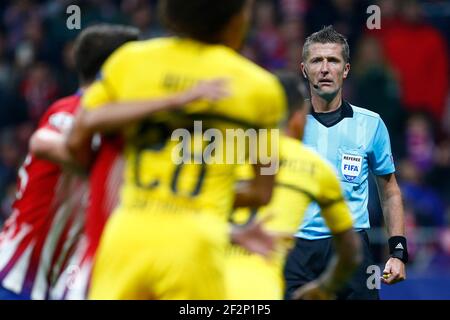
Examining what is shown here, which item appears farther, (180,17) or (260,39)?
(260,39)

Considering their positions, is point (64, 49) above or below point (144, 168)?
above

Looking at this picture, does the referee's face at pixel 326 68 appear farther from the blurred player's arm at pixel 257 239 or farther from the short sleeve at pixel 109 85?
the short sleeve at pixel 109 85

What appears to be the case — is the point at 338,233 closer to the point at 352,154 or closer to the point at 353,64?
the point at 352,154

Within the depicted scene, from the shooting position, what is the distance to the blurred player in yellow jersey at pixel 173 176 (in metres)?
4.11

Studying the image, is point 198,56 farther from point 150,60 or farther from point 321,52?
point 321,52

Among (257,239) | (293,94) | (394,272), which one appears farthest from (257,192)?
(394,272)

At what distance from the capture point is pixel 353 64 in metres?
13.4

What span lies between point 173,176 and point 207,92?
1.06 feet

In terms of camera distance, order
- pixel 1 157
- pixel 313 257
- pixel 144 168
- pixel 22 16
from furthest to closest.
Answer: pixel 22 16, pixel 1 157, pixel 313 257, pixel 144 168

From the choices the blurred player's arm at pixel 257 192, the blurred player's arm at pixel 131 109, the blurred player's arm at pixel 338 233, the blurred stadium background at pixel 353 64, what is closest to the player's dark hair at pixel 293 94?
the blurred player's arm at pixel 338 233
